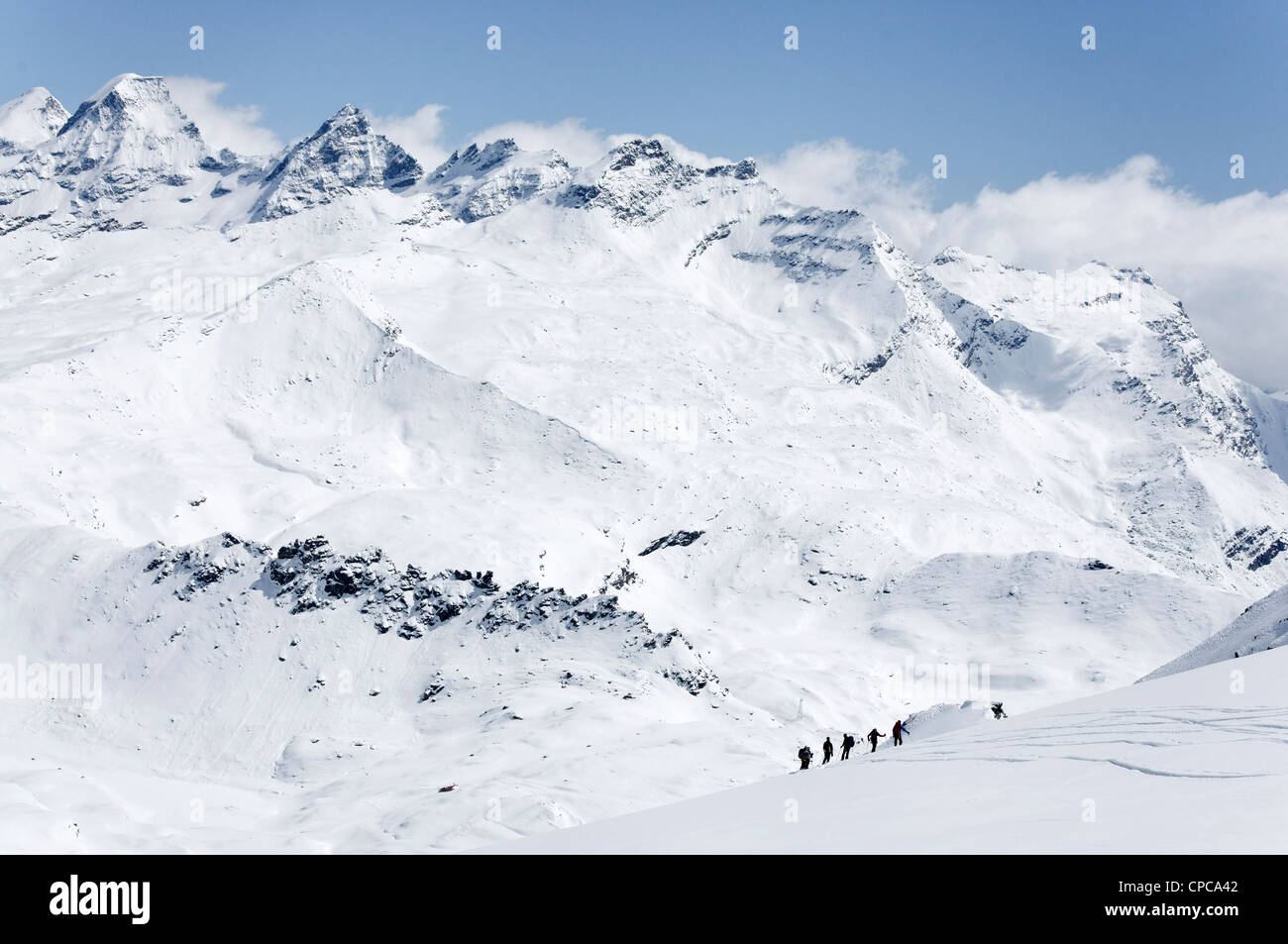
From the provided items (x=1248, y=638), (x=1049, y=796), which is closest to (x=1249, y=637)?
(x=1248, y=638)

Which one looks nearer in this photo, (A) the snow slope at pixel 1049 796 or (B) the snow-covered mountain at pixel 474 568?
(A) the snow slope at pixel 1049 796

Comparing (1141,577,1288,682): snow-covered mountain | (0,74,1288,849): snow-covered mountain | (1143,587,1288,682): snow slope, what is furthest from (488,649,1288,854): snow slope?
(0,74,1288,849): snow-covered mountain

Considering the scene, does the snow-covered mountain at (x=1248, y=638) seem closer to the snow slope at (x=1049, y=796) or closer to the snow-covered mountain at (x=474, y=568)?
the snow slope at (x=1049, y=796)

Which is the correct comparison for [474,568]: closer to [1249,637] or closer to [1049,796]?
[1249,637]

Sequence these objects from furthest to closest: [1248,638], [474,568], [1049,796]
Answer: [474,568] < [1248,638] < [1049,796]

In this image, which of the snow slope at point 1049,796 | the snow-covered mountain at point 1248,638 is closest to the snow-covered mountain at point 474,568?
the snow-covered mountain at point 1248,638

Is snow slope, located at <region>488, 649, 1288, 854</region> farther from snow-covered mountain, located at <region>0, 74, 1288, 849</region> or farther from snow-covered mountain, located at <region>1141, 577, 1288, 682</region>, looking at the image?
snow-covered mountain, located at <region>0, 74, 1288, 849</region>

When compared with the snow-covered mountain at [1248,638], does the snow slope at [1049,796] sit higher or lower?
lower
